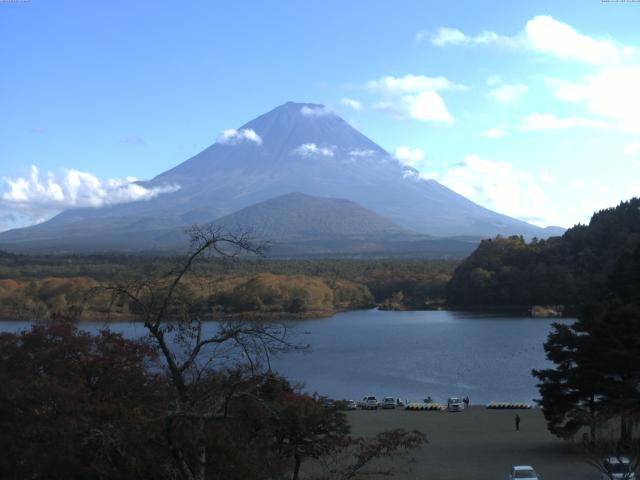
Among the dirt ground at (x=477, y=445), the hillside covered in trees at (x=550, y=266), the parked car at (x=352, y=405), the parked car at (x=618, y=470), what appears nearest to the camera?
the parked car at (x=618, y=470)

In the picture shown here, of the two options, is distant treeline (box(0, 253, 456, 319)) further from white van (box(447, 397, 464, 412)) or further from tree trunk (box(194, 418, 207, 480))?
tree trunk (box(194, 418, 207, 480))

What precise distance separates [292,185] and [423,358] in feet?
430

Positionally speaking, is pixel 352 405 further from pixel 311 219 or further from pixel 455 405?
pixel 311 219

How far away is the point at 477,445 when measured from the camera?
12961mm

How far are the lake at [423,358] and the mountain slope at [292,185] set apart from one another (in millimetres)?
98860

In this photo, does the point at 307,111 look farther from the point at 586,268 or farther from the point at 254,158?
→ the point at 586,268

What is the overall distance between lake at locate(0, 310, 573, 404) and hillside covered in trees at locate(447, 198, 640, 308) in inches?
128

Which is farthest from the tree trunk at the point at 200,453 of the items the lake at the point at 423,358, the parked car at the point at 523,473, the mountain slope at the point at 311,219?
the mountain slope at the point at 311,219

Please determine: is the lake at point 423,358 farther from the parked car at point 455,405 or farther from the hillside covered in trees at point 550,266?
the hillside covered in trees at point 550,266

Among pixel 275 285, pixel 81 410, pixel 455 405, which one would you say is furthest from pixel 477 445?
pixel 275 285

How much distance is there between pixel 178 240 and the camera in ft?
372

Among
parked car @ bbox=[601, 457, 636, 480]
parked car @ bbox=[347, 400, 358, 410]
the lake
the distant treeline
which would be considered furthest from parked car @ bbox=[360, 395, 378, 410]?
the distant treeline

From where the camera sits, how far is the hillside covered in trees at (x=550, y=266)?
39.7m

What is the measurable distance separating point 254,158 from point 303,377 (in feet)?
470
